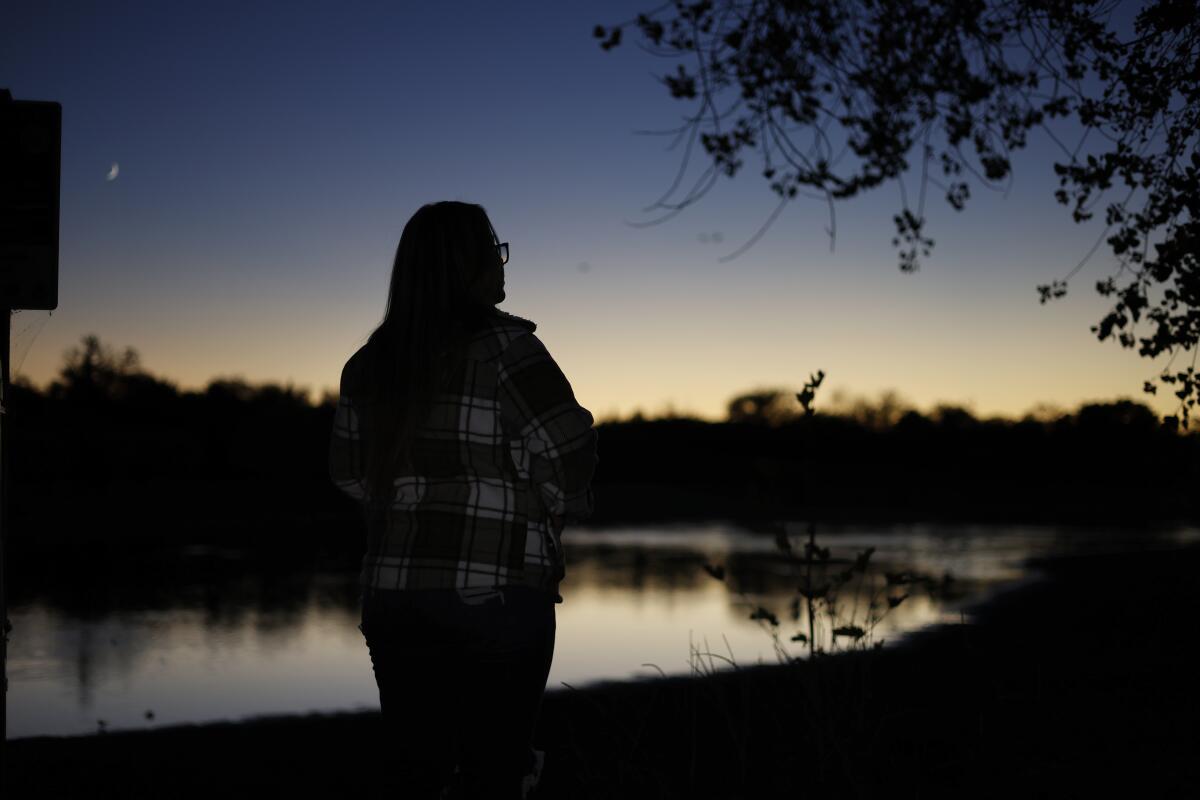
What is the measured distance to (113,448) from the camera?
3186 centimetres

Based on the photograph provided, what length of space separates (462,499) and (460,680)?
38 centimetres

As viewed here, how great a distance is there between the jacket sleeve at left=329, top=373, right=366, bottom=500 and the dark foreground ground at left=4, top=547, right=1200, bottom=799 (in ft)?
7.61

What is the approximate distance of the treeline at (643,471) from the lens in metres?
19.6

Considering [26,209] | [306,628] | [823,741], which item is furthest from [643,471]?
[26,209]

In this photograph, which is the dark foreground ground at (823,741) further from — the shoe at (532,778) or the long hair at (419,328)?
the long hair at (419,328)

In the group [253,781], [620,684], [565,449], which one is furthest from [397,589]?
[620,684]

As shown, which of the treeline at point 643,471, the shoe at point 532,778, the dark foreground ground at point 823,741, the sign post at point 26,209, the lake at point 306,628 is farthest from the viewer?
the treeline at point 643,471

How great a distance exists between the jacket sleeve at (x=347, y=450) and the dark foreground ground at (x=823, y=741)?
232 centimetres

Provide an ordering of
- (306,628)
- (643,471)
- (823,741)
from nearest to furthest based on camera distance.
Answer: (823,741) → (306,628) → (643,471)

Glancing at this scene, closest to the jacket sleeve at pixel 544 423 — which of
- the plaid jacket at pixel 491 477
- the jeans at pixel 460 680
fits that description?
the plaid jacket at pixel 491 477

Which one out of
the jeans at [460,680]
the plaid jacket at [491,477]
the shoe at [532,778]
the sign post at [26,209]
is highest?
the sign post at [26,209]

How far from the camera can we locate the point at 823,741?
4.61 metres

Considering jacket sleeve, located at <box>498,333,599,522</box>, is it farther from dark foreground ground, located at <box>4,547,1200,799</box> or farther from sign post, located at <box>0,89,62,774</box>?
dark foreground ground, located at <box>4,547,1200,799</box>

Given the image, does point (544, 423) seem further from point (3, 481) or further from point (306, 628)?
point (306, 628)
